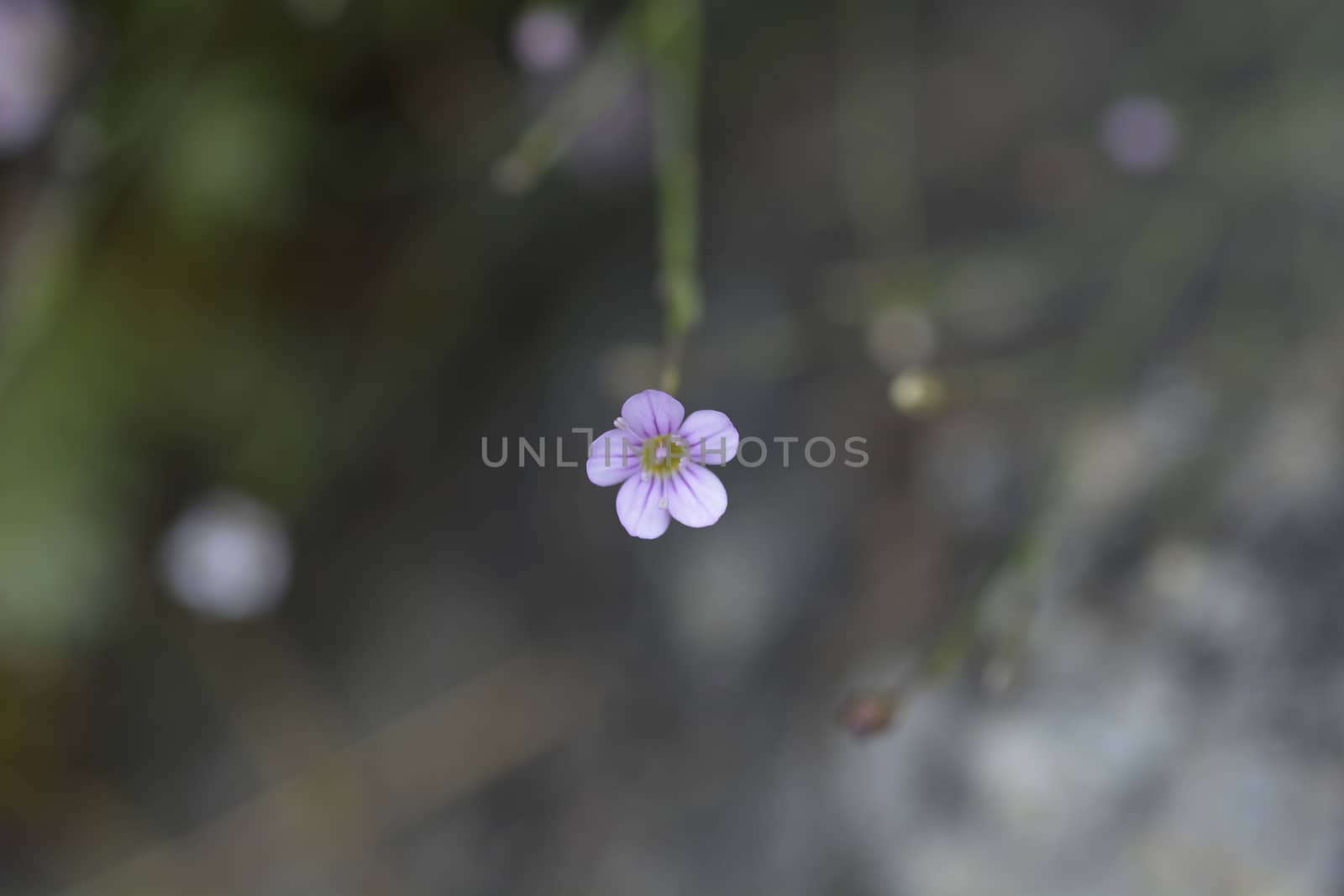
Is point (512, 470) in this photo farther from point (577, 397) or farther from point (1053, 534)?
point (1053, 534)

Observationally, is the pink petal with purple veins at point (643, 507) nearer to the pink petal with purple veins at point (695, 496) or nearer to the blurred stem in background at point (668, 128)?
the pink petal with purple veins at point (695, 496)

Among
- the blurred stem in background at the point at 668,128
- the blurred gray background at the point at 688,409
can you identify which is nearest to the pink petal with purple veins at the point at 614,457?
the blurred stem in background at the point at 668,128

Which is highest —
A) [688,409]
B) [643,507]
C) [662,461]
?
[688,409]

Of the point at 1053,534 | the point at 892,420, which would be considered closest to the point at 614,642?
the point at 892,420

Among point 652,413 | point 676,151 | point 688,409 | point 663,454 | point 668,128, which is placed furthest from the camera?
point 688,409

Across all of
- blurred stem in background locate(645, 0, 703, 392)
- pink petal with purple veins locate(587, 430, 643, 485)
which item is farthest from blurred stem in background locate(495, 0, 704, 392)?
pink petal with purple veins locate(587, 430, 643, 485)

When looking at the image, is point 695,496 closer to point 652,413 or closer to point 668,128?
point 652,413

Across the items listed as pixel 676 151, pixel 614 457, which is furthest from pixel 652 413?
pixel 676 151
